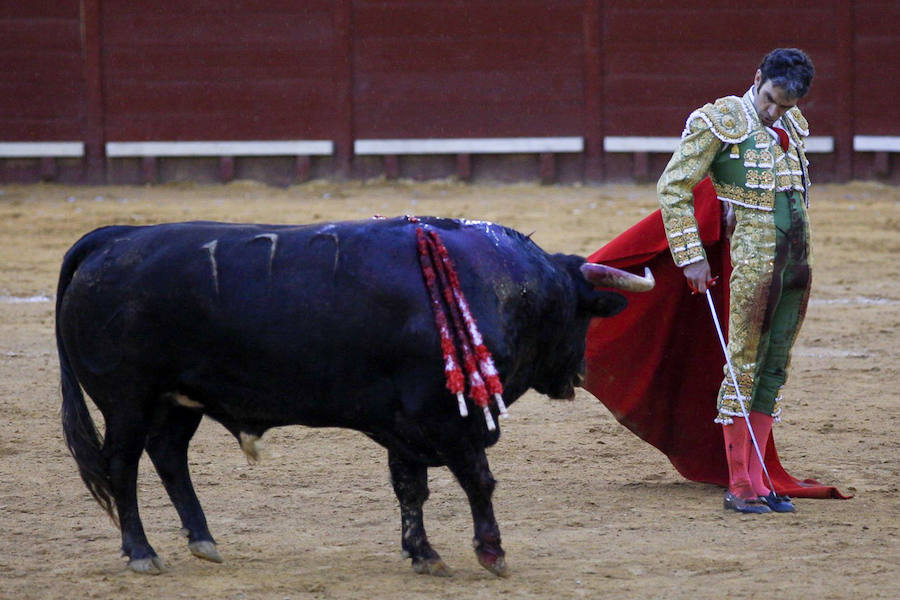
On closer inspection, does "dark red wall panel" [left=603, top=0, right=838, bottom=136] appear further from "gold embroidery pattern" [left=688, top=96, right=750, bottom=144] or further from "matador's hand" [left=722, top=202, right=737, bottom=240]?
"gold embroidery pattern" [left=688, top=96, right=750, bottom=144]

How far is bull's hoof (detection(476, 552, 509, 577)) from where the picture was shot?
11.2 feet

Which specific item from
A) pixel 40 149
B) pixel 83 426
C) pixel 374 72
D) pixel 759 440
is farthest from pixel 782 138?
pixel 40 149

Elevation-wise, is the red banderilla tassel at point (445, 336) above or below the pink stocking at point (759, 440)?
above

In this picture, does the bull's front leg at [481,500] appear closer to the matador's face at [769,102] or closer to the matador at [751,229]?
the matador at [751,229]

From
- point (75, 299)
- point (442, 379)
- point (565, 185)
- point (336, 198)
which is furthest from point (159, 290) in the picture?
point (565, 185)

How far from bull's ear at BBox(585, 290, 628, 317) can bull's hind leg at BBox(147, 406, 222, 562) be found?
1.09 m

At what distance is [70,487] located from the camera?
4.37 meters

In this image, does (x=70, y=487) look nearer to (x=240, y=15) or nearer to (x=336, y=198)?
(x=336, y=198)

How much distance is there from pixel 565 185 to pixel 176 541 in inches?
337

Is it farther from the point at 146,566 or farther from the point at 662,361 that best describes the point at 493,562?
the point at 662,361

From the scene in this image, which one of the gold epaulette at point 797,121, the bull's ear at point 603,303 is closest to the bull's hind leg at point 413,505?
the bull's ear at point 603,303

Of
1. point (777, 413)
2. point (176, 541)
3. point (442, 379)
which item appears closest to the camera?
point (442, 379)

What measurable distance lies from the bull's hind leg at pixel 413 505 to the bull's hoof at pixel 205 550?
49 centimetres

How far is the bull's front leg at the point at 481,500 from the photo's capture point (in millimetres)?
3373
